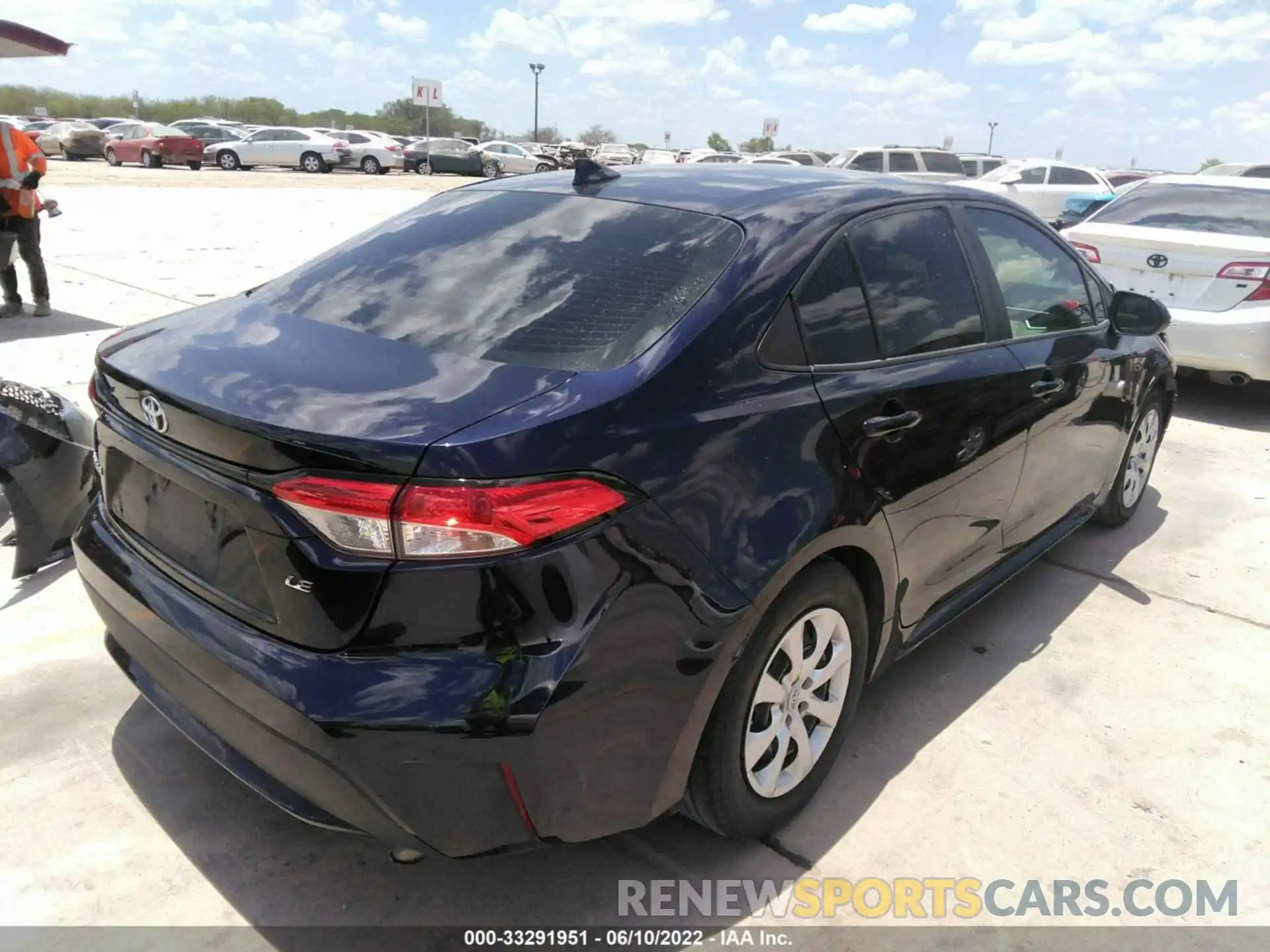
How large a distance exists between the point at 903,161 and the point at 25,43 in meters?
18.0

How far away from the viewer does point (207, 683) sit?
2.02 metres

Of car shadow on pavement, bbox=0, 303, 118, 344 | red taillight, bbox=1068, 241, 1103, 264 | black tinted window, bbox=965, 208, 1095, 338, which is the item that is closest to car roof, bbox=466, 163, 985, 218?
black tinted window, bbox=965, 208, 1095, 338

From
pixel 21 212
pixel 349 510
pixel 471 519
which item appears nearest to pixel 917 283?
pixel 471 519

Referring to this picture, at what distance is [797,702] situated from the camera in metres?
2.43

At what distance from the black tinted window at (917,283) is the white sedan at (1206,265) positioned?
4.10 metres

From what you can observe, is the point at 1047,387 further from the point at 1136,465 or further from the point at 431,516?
the point at 431,516

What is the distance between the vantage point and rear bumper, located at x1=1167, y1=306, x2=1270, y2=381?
6309 millimetres

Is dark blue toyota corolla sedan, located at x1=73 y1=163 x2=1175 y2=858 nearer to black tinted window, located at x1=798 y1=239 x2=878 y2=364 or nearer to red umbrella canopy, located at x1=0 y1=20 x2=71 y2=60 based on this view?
black tinted window, located at x1=798 y1=239 x2=878 y2=364

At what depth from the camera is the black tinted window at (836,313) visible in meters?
2.41

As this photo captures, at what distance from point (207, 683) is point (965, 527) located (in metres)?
2.25

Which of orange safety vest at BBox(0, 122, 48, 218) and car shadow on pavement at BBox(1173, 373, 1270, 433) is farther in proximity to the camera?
orange safety vest at BBox(0, 122, 48, 218)

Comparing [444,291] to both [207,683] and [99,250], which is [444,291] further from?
[99,250]

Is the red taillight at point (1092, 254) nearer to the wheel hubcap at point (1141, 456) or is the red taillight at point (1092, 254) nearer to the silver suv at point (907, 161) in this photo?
the wheel hubcap at point (1141, 456)

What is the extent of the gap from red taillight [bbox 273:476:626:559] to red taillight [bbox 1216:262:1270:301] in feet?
21.0
